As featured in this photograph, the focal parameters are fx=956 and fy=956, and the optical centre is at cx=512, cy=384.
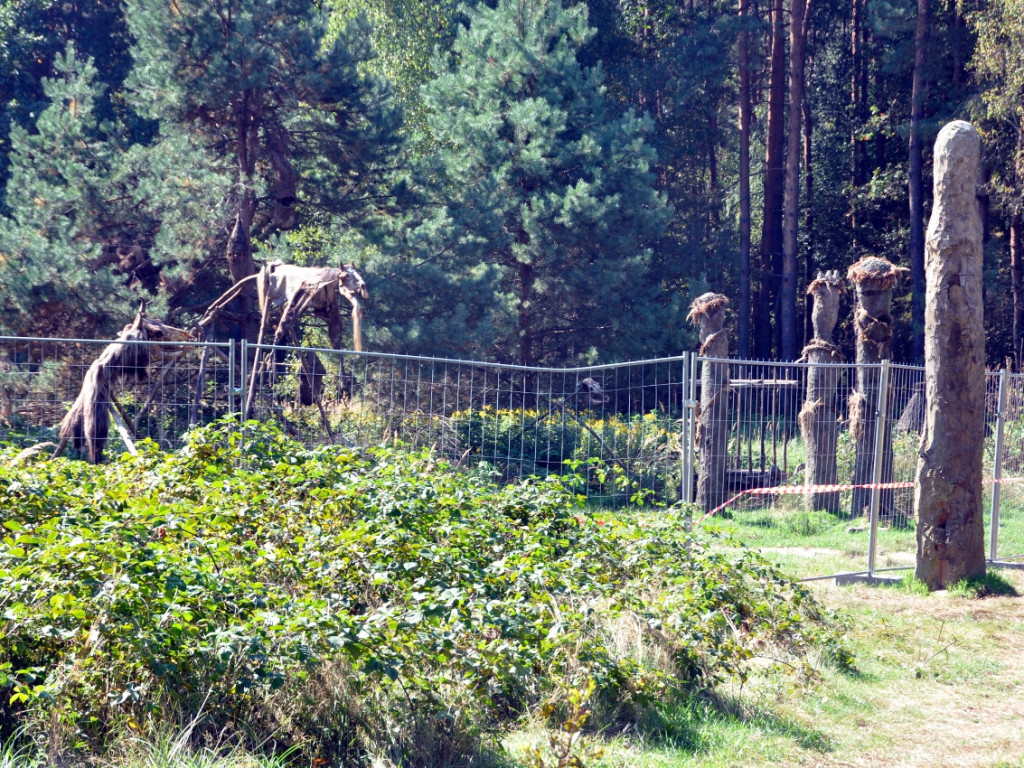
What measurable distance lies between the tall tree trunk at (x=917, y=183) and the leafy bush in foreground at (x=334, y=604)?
21624mm

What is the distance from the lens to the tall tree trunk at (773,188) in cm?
2900

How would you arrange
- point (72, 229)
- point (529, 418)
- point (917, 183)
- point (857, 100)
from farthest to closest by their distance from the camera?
point (857, 100)
point (917, 183)
point (72, 229)
point (529, 418)

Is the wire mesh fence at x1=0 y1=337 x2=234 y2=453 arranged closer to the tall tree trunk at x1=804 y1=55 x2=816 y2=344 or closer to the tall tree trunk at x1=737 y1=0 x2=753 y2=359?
the tall tree trunk at x1=737 y1=0 x2=753 y2=359

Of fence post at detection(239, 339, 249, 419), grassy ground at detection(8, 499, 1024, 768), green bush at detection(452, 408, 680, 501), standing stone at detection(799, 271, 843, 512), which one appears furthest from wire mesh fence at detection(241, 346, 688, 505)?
standing stone at detection(799, 271, 843, 512)

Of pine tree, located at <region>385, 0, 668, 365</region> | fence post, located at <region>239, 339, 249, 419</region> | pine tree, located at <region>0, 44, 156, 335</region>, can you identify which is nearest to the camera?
fence post, located at <region>239, 339, 249, 419</region>

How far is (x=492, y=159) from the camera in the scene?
74.0ft

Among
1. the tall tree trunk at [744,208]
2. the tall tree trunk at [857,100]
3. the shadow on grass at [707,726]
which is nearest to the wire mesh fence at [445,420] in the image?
the shadow on grass at [707,726]

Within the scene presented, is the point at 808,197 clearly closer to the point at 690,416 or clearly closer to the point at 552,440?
the point at 552,440

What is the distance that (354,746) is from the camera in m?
3.95

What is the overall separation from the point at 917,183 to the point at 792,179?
11.0 feet

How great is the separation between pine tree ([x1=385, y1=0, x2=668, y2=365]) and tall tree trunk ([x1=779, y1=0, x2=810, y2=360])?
631 centimetres

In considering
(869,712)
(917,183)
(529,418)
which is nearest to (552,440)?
(529,418)

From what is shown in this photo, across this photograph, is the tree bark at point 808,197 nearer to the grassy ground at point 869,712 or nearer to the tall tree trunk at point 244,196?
the tall tree trunk at point 244,196

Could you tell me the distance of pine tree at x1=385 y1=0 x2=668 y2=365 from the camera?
72.1 ft
